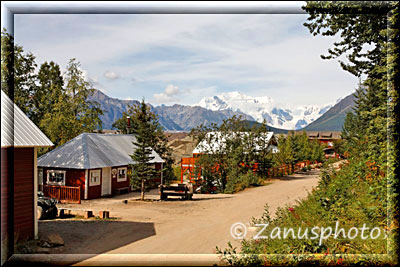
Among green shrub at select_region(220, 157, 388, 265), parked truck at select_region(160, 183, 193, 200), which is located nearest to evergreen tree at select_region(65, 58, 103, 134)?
parked truck at select_region(160, 183, 193, 200)

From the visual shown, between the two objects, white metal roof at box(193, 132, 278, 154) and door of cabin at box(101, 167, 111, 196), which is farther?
white metal roof at box(193, 132, 278, 154)

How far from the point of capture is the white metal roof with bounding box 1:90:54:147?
797 centimetres

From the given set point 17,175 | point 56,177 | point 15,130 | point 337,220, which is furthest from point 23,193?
point 56,177

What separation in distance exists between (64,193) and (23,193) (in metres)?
8.25

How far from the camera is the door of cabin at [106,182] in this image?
1929 centimetres

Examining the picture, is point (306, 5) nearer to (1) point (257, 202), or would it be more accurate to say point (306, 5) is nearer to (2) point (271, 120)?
(2) point (271, 120)

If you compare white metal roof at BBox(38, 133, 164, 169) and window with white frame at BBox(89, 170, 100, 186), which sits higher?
white metal roof at BBox(38, 133, 164, 169)

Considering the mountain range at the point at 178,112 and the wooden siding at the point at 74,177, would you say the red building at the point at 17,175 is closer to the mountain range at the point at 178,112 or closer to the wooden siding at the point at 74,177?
the mountain range at the point at 178,112

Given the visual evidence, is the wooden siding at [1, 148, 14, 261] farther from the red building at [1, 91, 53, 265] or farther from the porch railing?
the porch railing

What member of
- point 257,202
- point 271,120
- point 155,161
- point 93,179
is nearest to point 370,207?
point 271,120

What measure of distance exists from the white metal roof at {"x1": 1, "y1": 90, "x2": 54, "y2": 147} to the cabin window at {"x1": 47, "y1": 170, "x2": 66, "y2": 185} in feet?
31.5

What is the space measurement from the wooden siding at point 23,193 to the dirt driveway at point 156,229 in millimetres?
1052

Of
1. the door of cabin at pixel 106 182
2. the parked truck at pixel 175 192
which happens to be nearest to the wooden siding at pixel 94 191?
the door of cabin at pixel 106 182

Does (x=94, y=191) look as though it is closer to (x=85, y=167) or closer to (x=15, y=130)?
(x=85, y=167)
